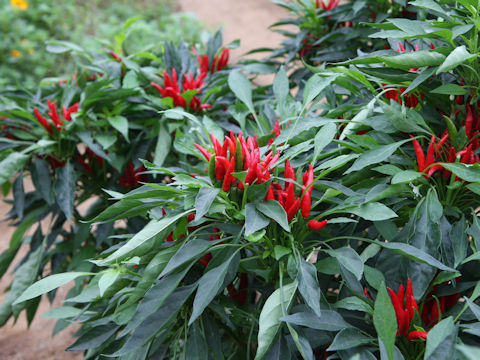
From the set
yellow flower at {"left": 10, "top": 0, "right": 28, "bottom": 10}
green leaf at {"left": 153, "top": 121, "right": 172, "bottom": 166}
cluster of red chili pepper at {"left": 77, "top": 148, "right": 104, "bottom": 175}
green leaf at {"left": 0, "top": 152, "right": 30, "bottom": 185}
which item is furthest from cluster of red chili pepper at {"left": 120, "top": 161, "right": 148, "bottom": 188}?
yellow flower at {"left": 10, "top": 0, "right": 28, "bottom": 10}

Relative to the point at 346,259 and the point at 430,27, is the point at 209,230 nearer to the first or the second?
the point at 346,259

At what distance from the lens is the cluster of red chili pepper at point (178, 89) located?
1.49 m

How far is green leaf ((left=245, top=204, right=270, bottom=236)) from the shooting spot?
2.65 feet

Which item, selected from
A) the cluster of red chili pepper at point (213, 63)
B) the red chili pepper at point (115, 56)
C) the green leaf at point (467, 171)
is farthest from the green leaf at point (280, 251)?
the red chili pepper at point (115, 56)

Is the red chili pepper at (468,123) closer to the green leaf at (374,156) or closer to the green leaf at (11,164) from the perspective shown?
the green leaf at (374,156)

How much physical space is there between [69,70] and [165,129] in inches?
138

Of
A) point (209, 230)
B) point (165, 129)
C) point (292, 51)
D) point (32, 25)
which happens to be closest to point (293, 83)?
point (292, 51)

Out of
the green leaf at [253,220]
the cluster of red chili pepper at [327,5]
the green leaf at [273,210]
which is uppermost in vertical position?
the cluster of red chili pepper at [327,5]

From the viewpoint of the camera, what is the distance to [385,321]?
744mm

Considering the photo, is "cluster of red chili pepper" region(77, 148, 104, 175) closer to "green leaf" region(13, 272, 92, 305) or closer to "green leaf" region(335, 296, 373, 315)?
"green leaf" region(13, 272, 92, 305)

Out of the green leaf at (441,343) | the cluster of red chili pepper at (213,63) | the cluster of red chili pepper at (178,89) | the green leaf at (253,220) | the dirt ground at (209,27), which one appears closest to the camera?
the green leaf at (441,343)

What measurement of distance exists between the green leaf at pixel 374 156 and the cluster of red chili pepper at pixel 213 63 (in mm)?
982

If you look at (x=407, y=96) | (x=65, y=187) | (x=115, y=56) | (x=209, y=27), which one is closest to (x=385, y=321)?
(x=407, y=96)

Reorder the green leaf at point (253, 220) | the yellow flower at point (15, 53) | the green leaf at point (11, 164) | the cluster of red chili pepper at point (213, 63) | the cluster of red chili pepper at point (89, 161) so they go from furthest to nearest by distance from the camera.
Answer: the yellow flower at point (15, 53)
the cluster of red chili pepper at point (213, 63)
the cluster of red chili pepper at point (89, 161)
the green leaf at point (11, 164)
the green leaf at point (253, 220)
